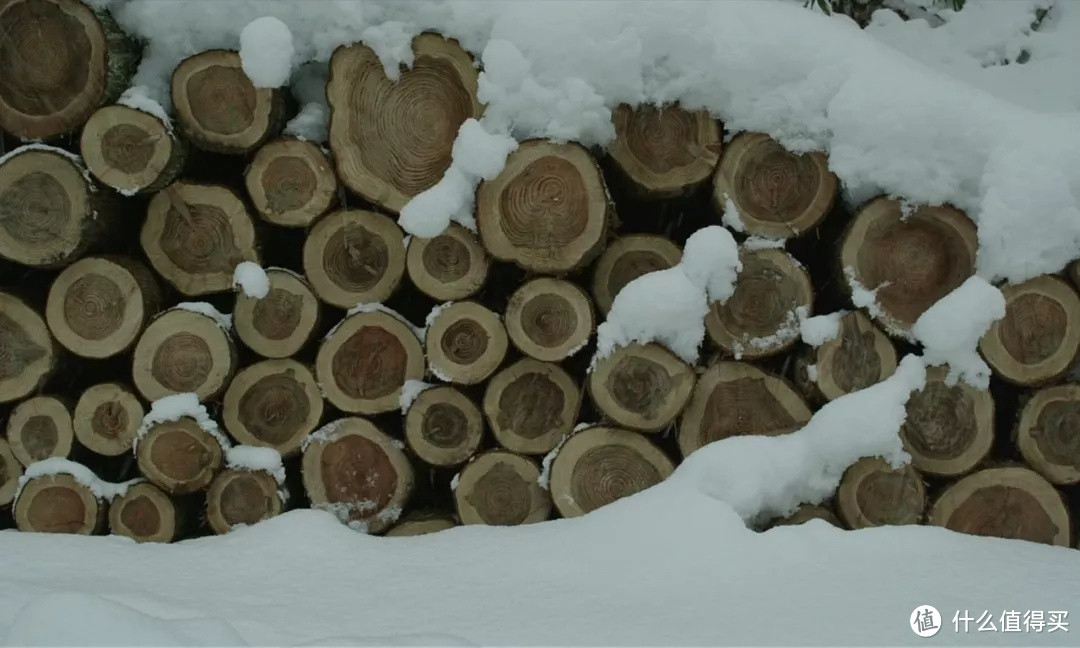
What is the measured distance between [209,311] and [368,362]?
42 cm

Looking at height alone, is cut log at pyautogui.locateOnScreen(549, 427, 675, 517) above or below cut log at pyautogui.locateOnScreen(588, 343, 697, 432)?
below

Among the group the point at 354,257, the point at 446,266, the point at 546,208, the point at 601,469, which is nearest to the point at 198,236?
the point at 354,257

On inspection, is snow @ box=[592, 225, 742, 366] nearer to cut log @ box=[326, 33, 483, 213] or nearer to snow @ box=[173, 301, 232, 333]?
cut log @ box=[326, 33, 483, 213]

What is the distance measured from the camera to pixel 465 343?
216 centimetres

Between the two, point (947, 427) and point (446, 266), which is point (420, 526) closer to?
point (446, 266)

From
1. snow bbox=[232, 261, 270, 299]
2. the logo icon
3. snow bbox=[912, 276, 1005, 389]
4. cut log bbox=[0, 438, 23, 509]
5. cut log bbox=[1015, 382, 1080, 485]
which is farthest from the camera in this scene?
cut log bbox=[0, 438, 23, 509]

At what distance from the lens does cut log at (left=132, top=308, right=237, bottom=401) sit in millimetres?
2215

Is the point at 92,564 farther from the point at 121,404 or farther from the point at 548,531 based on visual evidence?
the point at 548,531

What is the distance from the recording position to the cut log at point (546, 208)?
6.77ft

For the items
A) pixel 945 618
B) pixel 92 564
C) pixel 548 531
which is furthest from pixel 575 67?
pixel 92 564

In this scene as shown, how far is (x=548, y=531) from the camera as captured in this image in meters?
1.96

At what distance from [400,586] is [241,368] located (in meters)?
0.83

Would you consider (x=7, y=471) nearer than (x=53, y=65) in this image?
No

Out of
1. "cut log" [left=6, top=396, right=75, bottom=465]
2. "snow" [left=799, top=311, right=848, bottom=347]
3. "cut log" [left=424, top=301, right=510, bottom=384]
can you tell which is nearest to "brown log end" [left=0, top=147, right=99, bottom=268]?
"cut log" [left=6, top=396, right=75, bottom=465]
